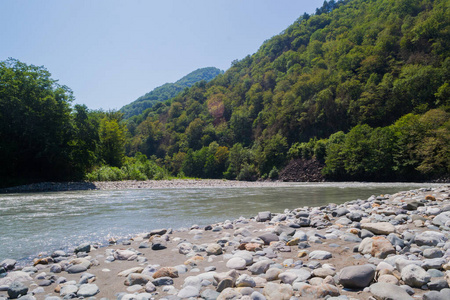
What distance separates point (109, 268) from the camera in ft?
12.3

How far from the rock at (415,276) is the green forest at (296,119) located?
93.0 feet

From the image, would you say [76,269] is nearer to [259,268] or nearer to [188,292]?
[188,292]

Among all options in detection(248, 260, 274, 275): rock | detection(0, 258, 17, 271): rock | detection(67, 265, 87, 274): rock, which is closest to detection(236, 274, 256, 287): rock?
detection(248, 260, 274, 275): rock

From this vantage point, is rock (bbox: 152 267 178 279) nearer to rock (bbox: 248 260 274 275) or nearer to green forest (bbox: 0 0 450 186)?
rock (bbox: 248 260 274 275)

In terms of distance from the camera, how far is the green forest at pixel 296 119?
83.7ft

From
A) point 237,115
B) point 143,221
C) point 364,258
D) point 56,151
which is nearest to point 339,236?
point 364,258

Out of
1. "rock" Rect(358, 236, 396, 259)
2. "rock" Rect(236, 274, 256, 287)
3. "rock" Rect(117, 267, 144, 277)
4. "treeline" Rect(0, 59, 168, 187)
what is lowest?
"rock" Rect(117, 267, 144, 277)

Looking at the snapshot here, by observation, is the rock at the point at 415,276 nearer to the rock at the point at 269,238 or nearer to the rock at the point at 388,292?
the rock at the point at 388,292

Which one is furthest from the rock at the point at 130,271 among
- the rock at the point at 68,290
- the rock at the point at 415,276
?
the rock at the point at 415,276

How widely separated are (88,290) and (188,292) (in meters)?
1.17

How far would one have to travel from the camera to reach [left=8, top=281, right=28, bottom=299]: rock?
111 inches

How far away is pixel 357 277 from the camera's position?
2609 mm

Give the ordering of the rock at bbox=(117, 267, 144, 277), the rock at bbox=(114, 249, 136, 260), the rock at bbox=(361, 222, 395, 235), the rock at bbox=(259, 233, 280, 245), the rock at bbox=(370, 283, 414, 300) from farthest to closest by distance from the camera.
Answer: the rock at bbox=(259, 233, 280, 245) < the rock at bbox=(361, 222, 395, 235) < the rock at bbox=(114, 249, 136, 260) < the rock at bbox=(117, 267, 144, 277) < the rock at bbox=(370, 283, 414, 300)

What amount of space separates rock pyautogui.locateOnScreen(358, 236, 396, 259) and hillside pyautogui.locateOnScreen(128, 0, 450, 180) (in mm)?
33698
